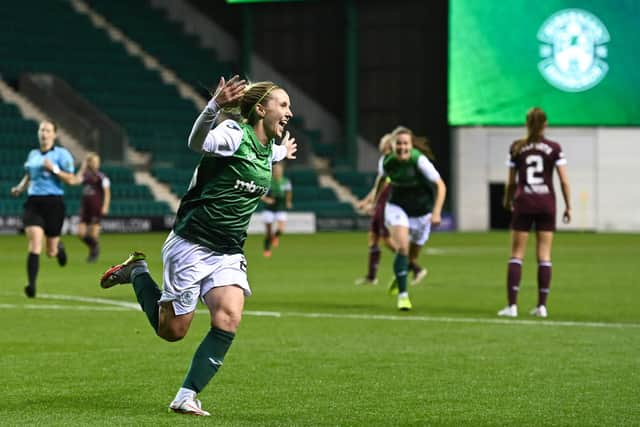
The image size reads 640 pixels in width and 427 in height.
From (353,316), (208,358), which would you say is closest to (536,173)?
(353,316)

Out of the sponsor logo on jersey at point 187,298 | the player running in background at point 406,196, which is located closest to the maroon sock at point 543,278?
the player running in background at point 406,196

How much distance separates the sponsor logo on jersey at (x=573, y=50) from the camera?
43656 mm

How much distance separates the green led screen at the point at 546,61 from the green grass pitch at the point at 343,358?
80.3ft

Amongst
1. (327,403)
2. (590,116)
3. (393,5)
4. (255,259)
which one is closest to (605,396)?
(327,403)

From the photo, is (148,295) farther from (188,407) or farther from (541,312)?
(541,312)

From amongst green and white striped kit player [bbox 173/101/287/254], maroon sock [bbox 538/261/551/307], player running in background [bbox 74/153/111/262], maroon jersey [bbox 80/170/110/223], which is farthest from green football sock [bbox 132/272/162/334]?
maroon jersey [bbox 80/170/110/223]

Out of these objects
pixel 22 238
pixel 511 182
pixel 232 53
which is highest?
pixel 232 53

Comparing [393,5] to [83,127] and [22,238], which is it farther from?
[22,238]

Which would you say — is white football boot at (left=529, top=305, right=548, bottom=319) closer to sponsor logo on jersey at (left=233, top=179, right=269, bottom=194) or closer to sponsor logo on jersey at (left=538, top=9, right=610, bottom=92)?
sponsor logo on jersey at (left=233, top=179, right=269, bottom=194)

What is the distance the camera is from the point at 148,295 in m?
8.38

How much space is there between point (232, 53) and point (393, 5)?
6.52 meters

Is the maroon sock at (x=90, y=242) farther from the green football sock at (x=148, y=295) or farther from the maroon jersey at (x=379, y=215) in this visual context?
the green football sock at (x=148, y=295)

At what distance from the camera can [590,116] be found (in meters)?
44.2

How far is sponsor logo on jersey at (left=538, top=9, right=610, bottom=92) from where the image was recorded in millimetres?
43656
